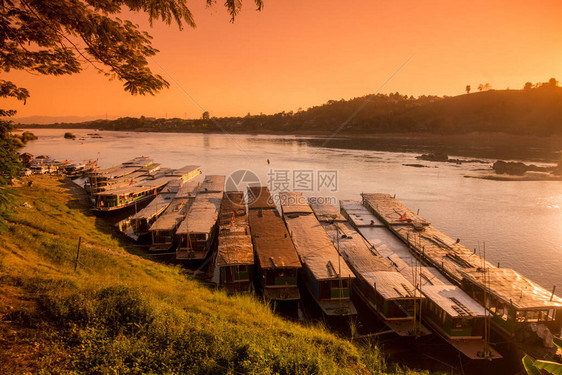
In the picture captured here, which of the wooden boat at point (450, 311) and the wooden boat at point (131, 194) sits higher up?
the wooden boat at point (131, 194)

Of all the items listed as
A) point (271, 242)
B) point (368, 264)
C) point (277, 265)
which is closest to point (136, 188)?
point (271, 242)

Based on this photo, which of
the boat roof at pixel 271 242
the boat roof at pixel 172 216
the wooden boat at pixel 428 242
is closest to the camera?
the boat roof at pixel 271 242

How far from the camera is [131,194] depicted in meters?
44.1

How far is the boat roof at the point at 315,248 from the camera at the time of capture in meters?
21.4

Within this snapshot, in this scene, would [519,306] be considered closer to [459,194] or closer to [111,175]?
[459,194]

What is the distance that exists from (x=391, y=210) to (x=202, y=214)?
21.7 meters

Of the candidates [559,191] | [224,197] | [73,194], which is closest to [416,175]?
[559,191]

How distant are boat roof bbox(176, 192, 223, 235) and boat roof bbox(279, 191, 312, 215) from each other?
7.67 meters

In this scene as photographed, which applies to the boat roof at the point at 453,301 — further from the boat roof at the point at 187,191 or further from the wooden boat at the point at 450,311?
the boat roof at the point at 187,191

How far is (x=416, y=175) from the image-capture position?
74.9 meters

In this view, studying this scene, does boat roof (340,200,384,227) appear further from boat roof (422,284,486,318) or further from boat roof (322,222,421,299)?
boat roof (422,284,486,318)

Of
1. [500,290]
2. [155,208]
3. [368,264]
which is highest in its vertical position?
[155,208]

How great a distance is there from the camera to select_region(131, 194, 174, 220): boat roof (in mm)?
33903

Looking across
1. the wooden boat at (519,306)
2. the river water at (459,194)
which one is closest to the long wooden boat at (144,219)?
the river water at (459,194)
